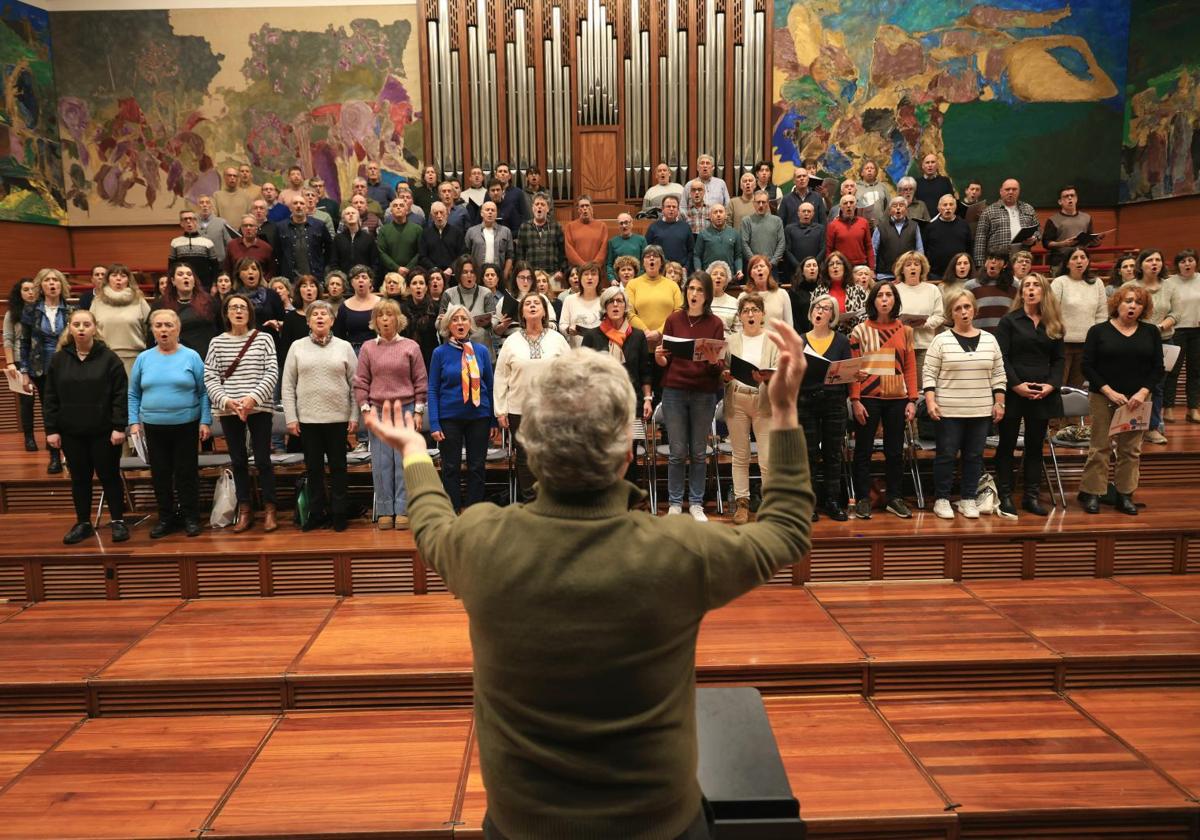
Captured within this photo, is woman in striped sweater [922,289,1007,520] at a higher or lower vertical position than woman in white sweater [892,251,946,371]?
lower

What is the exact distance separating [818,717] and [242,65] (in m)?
9.09

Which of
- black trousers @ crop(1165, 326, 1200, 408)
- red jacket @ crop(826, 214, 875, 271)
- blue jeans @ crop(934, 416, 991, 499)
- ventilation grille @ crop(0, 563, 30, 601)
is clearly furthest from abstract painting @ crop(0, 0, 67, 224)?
black trousers @ crop(1165, 326, 1200, 408)

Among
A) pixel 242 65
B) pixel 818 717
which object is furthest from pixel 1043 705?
pixel 242 65

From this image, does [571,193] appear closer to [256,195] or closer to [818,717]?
[256,195]

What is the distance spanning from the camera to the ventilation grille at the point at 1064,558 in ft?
14.5

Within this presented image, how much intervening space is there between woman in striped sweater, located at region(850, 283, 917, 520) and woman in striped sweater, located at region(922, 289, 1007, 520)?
130 mm

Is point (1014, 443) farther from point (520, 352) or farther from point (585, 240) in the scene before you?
point (585, 240)

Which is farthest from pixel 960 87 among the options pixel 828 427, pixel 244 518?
pixel 244 518

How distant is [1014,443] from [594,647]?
4.48m

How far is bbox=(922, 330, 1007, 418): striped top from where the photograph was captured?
4.71 m

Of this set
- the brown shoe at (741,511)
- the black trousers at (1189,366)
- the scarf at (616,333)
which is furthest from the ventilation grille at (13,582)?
the black trousers at (1189,366)

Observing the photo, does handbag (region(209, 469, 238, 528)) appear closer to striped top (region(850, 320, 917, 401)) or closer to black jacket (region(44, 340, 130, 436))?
black jacket (region(44, 340, 130, 436))

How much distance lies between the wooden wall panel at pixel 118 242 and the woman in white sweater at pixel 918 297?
7.91 meters

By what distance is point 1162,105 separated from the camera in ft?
29.3
